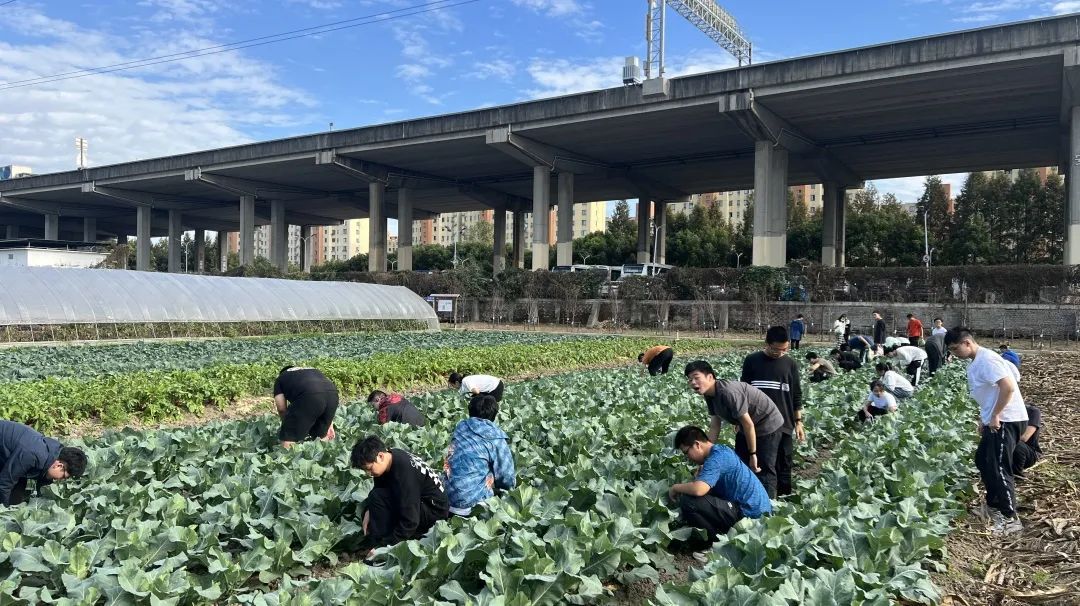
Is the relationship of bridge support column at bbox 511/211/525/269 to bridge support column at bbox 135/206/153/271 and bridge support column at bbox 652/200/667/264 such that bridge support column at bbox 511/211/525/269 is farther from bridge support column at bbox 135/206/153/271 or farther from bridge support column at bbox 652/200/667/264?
bridge support column at bbox 135/206/153/271

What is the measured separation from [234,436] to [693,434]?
5.05 metres

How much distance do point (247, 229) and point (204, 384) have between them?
49086 millimetres

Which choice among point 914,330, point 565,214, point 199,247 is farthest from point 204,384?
point 199,247

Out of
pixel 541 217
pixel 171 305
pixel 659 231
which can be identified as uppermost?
pixel 659 231

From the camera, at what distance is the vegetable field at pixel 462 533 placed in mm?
3979

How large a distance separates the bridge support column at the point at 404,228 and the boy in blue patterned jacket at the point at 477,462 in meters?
48.3

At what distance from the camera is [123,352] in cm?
1817

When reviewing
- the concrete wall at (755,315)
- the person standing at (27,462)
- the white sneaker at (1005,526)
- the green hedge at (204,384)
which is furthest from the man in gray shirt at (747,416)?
the concrete wall at (755,315)

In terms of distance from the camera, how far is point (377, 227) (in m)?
52.2

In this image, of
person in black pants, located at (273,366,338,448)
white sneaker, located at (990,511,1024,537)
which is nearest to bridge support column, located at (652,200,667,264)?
person in black pants, located at (273,366,338,448)

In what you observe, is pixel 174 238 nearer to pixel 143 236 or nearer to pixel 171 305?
pixel 143 236

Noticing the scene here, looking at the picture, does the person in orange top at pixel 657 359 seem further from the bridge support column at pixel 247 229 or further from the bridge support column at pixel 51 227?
the bridge support column at pixel 51 227

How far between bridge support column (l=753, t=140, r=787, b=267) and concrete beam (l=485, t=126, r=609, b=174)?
12.3m

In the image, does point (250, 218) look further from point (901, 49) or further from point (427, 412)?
point (427, 412)
